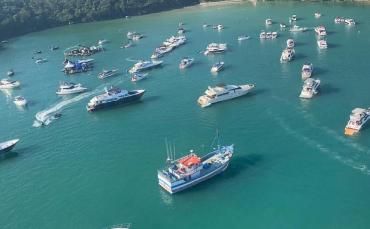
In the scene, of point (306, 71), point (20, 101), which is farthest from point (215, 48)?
point (20, 101)

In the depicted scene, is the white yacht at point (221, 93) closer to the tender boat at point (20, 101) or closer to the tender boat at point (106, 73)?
the tender boat at point (106, 73)

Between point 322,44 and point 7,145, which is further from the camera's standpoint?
point 322,44

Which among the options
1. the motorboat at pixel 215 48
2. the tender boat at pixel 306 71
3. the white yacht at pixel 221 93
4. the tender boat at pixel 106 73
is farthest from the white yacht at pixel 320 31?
the tender boat at pixel 106 73

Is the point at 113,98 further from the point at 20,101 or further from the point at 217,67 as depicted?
the point at 217,67

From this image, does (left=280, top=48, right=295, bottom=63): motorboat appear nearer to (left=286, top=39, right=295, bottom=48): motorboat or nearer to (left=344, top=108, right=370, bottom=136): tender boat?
(left=286, top=39, right=295, bottom=48): motorboat

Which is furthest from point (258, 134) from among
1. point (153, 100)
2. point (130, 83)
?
point (130, 83)

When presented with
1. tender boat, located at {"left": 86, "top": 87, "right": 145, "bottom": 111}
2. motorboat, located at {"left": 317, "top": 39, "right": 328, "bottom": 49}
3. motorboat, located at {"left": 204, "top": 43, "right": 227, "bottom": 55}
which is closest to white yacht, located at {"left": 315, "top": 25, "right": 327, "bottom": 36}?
motorboat, located at {"left": 317, "top": 39, "right": 328, "bottom": 49}

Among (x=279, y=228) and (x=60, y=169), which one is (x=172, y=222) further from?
(x=60, y=169)
